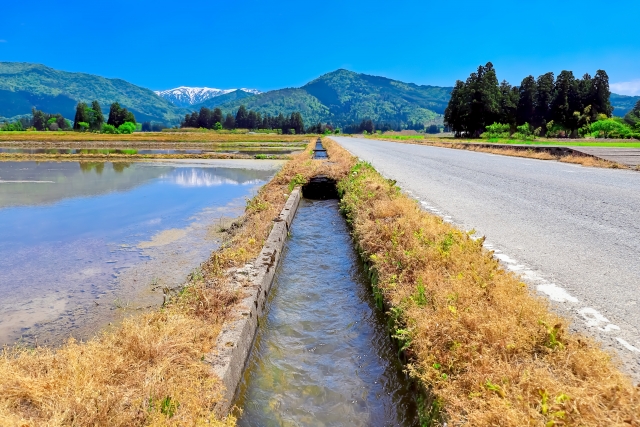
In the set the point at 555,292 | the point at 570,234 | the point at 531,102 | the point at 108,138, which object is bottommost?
the point at 555,292

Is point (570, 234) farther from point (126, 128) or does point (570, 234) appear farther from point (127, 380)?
point (126, 128)

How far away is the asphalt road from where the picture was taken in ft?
12.1

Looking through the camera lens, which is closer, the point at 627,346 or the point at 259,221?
the point at 627,346

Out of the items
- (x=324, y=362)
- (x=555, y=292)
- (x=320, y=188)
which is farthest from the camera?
(x=320, y=188)

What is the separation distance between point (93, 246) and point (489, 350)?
363 inches

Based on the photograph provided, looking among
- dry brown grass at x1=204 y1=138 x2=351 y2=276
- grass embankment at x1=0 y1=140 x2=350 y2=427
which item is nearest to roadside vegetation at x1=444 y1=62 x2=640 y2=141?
dry brown grass at x1=204 y1=138 x2=351 y2=276

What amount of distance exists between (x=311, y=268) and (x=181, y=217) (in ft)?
22.8

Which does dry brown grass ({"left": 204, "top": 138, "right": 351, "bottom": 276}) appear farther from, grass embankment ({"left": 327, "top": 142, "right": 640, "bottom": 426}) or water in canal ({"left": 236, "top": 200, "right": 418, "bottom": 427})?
grass embankment ({"left": 327, "top": 142, "right": 640, "bottom": 426})

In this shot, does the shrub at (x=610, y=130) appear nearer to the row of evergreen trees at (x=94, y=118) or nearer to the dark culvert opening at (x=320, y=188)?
the dark culvert opening at (x=320, y=188)

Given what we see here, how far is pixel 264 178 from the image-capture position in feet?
80.0

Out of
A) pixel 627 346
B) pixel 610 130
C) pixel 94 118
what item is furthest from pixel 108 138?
pixel 627 346

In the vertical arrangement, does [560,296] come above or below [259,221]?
above

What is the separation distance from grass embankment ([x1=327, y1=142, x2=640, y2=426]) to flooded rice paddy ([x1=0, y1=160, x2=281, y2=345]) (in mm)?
4100

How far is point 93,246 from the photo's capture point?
30.9ft
